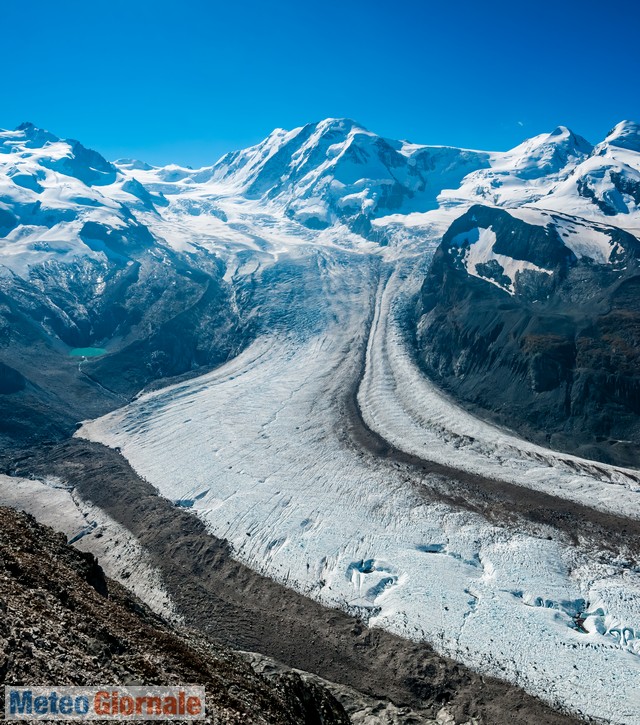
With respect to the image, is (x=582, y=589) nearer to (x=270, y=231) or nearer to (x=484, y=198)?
(x=270, y=231)

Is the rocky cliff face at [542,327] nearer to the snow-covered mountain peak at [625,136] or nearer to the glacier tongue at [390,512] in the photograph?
the glacier tongue at [390,512]

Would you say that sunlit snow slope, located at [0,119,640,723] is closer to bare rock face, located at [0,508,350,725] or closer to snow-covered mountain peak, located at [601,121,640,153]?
bare rock face, located at [0,508,350,725]

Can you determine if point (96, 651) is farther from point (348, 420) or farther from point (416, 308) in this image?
point (416, 308)

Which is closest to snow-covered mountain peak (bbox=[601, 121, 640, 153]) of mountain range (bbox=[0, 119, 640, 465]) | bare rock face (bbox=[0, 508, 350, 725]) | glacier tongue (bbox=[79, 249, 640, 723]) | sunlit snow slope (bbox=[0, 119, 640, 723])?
mountain range (bbox=[0, 119, 640, 465])

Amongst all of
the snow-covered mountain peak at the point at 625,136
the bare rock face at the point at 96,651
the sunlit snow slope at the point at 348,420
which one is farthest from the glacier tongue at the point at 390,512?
the snow-covered mountain peak at the point at 625,136

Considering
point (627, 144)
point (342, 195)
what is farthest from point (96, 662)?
point (627, 144)

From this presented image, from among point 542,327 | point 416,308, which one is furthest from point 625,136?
point 542,327
